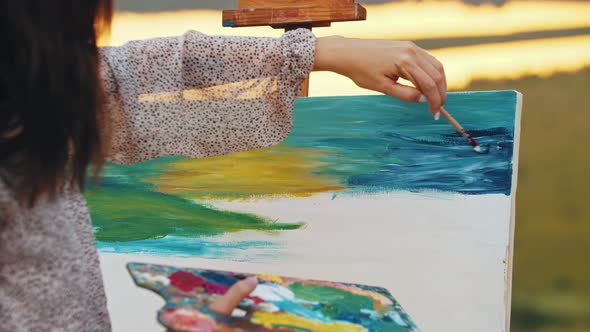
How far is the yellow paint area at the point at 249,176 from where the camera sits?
136 cm

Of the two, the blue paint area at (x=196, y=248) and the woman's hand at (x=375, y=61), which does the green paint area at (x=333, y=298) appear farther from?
the woman's hand at (x=375, y=61)

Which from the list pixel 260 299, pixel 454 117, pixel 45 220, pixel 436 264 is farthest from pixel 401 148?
pixel 45 220

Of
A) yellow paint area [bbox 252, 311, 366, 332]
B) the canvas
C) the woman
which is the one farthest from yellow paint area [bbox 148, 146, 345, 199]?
the woman

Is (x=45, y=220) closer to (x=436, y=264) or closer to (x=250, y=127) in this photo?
(x=250, y=127)

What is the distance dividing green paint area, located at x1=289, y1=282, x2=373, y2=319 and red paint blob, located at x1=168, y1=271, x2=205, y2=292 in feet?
0.55

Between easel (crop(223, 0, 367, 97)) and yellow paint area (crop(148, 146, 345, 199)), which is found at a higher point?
easel (crop(223, 0, 367, 97))

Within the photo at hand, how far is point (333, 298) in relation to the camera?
1.26 meters

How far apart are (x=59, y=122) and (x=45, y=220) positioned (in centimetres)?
11

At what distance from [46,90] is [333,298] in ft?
2.56

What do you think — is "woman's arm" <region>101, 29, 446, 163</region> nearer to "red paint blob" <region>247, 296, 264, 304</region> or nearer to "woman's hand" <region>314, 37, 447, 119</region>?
"woman's hand" <region>314, 37, 447, 119</region>

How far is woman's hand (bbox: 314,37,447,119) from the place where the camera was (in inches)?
34.3

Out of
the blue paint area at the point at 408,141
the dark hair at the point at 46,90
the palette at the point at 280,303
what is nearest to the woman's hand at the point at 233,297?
the palette at the point at 280,303

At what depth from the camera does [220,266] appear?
1.42m

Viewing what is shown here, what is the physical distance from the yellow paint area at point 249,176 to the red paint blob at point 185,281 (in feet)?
0.67
